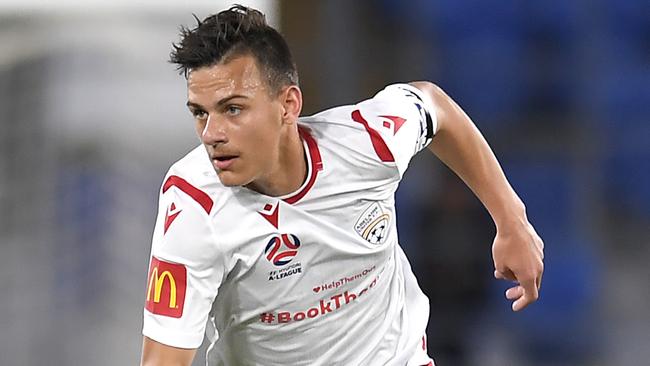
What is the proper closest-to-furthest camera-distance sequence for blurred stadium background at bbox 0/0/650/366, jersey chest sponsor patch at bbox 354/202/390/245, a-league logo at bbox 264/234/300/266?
a-league logo at bbox 264/234/300/266 → jersey chest sponsor patch at bbox 354/202/390/245 → blurred stadium background at bbox 0/0/650/366

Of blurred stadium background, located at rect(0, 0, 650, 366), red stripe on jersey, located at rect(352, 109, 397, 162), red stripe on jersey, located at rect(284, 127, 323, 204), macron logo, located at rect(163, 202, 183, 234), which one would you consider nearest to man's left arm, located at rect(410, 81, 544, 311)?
red stripe on jersey, located at rect(352, 109, 397, 162)

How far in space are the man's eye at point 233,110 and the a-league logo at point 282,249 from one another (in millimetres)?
249

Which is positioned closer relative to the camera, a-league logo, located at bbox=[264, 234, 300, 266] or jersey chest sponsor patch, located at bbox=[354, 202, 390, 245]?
a-league logo, located at bbox=[264, 234, 300, 266]

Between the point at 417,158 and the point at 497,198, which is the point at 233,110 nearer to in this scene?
the point at 497,198

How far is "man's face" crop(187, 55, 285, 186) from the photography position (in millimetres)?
1951

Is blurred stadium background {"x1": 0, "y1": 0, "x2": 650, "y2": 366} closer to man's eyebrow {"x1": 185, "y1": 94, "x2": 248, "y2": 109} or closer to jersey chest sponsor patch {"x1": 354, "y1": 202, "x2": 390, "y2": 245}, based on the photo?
jersey chest sponsor patch {"x1": 354, "y1": 202, "x2": 390, "y2": 245}

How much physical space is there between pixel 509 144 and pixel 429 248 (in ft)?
2.75

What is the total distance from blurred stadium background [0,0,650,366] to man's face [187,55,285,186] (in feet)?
8.33

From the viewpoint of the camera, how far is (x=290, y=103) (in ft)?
6.89

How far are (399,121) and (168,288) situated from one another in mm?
621

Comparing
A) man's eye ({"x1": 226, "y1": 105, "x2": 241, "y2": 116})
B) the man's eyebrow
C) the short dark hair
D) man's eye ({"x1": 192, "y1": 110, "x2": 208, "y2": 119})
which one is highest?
the short dark hair

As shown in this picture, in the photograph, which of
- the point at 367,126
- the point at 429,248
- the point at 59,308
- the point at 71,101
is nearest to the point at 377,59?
the point at 429,248

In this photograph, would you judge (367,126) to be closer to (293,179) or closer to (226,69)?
(293,179)

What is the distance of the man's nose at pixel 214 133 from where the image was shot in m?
1.94
